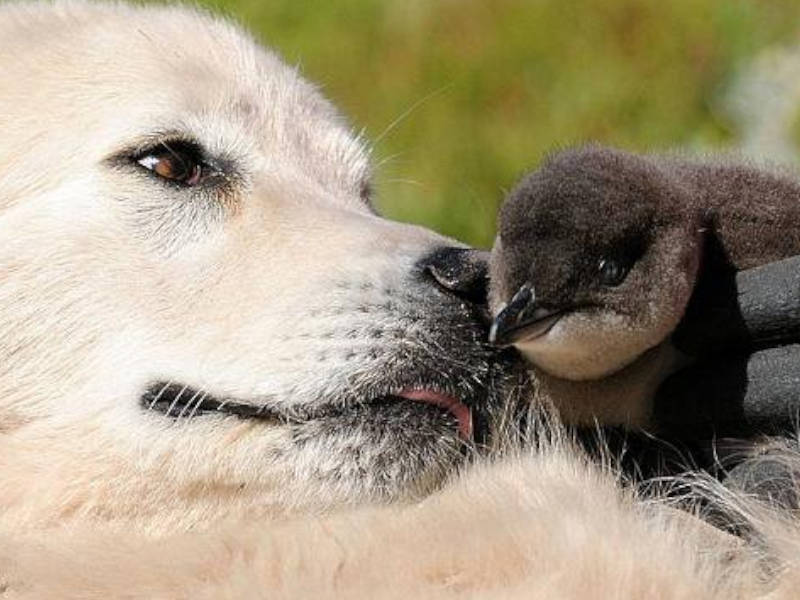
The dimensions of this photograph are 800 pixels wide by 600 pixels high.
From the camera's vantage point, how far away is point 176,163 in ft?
10.1

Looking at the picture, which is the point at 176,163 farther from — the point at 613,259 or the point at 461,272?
the point at 613,259

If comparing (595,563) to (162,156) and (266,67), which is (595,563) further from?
(266,67)

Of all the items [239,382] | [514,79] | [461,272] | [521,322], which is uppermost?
[514,79]

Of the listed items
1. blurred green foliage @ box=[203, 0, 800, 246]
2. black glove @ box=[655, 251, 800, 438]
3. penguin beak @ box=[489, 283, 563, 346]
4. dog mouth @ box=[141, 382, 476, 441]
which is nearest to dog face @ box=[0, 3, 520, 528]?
dog mouth @ box=[141, 382, 476, 441]

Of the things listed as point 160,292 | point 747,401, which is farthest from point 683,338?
point 160,292

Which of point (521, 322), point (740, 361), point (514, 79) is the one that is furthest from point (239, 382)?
point (514, 79)

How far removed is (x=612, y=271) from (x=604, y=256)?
0.03 metres

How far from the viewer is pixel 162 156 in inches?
120

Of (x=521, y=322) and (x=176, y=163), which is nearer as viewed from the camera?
(x=521, y=322)

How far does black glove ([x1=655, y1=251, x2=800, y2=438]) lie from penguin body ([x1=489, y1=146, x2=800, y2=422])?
0.03 m

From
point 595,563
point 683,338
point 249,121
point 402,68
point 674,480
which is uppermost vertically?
point 402,68

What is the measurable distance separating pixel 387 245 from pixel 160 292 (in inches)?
15.3

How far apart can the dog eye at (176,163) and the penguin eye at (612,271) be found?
0.88 metres

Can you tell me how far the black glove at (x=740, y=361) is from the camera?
2.36 m
